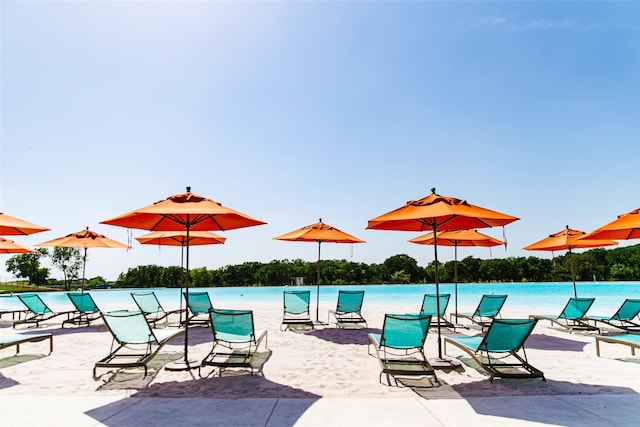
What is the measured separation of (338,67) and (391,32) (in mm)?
1909

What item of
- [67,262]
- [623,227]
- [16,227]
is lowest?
[67,262]

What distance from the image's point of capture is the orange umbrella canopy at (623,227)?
6.02 metres

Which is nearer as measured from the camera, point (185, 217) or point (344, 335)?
point (185, 217)

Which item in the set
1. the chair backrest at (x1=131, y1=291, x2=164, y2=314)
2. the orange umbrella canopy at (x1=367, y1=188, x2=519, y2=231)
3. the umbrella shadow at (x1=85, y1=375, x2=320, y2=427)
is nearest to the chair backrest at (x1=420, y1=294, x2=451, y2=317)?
the orange umbrella canopy at (x1=367, y1=188, x2=519, y2=231)

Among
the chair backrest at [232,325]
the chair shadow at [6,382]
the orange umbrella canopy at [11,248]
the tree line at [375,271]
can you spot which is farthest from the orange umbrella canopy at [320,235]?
the tree line at [375,271]

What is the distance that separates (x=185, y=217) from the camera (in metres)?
5.47

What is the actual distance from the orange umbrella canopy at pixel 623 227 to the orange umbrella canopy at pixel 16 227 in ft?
34.5

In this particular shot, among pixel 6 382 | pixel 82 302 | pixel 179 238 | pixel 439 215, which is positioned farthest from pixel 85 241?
pixel 439 215

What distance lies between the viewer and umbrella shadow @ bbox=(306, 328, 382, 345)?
666 centimetres

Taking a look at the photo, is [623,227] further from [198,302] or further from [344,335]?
[198,302]

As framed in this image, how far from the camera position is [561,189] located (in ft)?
66.8

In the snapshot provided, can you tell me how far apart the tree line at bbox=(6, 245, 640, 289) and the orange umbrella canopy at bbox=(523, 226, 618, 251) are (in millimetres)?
30798

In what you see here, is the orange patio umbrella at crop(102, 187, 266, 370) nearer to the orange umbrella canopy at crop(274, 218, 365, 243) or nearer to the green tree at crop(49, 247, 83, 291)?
the orange umbrella canopy at crop(274, 218, 365, 243)

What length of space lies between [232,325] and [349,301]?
4.23 m
